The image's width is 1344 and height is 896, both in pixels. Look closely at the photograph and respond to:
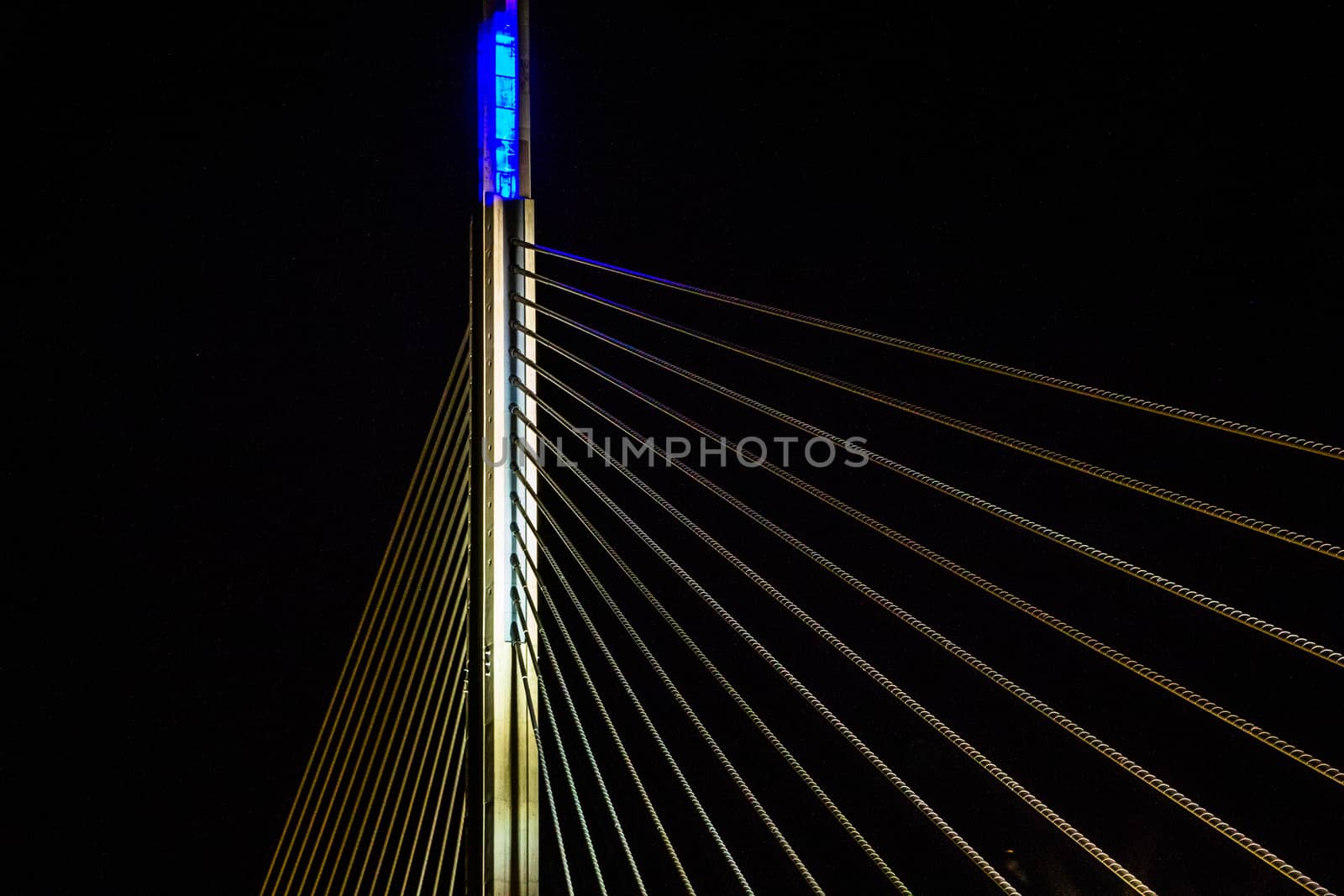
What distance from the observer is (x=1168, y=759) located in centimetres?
888

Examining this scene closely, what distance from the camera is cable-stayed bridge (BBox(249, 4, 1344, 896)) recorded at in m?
1.28

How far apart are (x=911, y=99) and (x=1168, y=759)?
5.87 metres

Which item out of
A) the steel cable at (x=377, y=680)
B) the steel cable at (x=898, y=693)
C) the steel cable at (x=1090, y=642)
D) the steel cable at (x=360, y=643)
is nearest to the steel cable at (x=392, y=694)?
the steel cable at (x=377, y=680)

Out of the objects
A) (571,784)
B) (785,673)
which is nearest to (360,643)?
(571,784)

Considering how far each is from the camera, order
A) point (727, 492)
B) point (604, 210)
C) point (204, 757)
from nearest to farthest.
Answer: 1. point (727, 492)
2. point (604, 210)
3. point (204, 757)

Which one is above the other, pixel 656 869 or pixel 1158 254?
pixel 1158 254

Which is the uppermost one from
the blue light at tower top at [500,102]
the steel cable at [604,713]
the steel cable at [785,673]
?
the blue light at tower top at [500,102]

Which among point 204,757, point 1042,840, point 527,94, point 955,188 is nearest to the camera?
point 527,94

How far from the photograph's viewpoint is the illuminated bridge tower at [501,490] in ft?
6.44

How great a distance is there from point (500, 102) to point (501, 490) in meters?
0.76

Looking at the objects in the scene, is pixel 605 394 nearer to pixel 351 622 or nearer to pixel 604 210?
pixel 604 210

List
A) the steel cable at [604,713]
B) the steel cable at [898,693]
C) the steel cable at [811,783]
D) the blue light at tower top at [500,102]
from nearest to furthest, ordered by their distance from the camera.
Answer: the steel cable at [898,693] < the steel cable at [811,783] < the steel cable at [604,713] < the blue light at tower top at [500,102]

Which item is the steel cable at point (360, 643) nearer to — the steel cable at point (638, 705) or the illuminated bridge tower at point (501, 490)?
the illuminated bridge tower at point (501, 490)

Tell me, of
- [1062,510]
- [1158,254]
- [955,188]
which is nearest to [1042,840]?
[1062,510]
